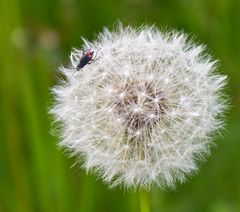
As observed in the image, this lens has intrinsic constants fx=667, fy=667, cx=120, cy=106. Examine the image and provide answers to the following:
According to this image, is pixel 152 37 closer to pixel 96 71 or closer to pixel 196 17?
pixel 96 71

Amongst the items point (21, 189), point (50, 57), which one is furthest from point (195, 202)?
point (50, 57)

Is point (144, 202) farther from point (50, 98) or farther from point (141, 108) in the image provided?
point (50, 98)

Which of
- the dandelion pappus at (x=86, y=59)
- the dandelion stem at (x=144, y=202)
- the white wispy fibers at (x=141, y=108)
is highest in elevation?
the dandelion pappus at (x=86, y=59)

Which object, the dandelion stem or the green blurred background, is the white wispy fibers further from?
the green blurred background

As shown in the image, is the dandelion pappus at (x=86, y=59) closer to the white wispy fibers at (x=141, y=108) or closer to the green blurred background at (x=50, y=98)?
the white wispy fibers at (x=141, y=108)

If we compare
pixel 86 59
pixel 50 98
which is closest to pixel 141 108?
pixel 86 59

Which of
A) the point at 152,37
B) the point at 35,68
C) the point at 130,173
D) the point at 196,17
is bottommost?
the point at 130,173

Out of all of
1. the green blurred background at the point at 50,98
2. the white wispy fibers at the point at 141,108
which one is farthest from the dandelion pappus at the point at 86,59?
the green blurred background at the point at 50,98
